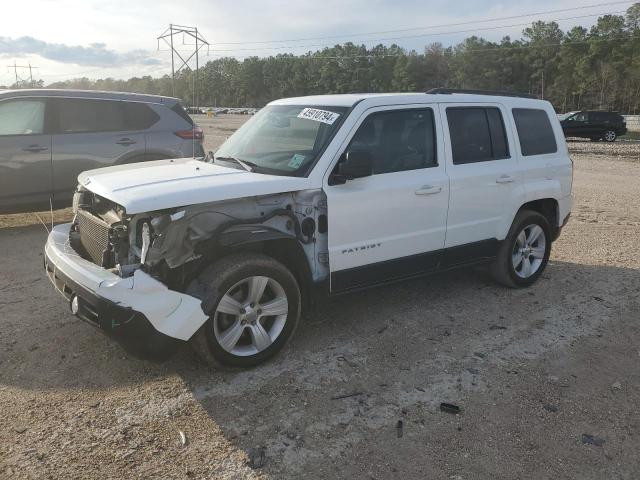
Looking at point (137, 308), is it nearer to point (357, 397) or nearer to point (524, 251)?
point (357, 397)

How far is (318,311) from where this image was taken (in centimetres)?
508

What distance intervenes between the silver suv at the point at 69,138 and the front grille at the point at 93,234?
3481 mm

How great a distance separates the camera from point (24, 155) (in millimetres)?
7246

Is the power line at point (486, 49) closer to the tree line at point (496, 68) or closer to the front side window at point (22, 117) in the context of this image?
the tree line at point (496, 68)

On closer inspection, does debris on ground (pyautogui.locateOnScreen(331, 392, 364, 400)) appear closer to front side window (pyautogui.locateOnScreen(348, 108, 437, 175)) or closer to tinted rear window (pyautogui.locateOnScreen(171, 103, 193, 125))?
front side window (pyautogui.locateOnScreen(348, 108, 437, 175))

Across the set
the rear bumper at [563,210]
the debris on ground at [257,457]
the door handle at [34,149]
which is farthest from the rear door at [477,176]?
the door handle at [34,149]

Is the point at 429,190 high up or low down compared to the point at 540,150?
down

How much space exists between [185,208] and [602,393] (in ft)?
9.88

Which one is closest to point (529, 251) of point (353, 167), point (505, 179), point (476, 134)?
point (505, 179)

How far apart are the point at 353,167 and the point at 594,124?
1166 inches

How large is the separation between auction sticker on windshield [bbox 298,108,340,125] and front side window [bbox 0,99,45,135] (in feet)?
14.8

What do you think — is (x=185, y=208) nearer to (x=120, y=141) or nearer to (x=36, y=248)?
(x=36, y=248)

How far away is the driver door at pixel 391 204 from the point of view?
13.9ft

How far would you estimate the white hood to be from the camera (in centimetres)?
348
